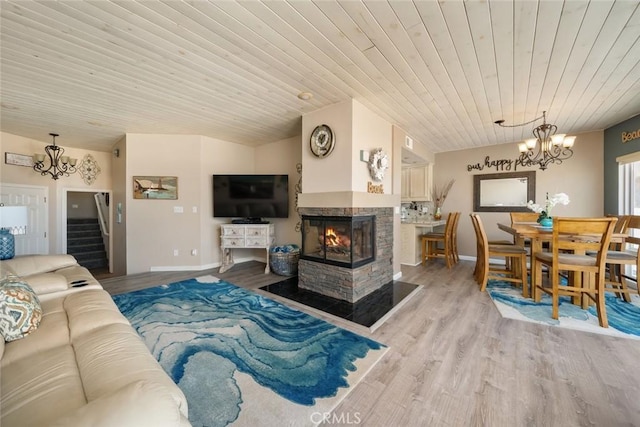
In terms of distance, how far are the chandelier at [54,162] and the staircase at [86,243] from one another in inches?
95.4

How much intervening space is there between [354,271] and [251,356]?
4.86ft

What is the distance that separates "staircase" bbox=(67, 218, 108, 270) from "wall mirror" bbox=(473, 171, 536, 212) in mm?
9197

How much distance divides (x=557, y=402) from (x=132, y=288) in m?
4.65

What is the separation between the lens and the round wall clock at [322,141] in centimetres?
310

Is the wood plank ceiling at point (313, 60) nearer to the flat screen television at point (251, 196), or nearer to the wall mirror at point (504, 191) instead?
the flat screen television at point (251, 196)

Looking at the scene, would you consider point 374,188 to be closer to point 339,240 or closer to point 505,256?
point 339,240

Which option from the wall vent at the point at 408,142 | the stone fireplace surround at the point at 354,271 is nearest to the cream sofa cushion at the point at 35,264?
the stone fireplace surround at the point at 354,271

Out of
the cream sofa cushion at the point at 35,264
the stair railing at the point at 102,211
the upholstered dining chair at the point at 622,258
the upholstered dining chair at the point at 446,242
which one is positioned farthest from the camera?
the stair railing at the point at 102,211

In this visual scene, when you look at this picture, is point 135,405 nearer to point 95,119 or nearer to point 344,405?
point 344,405

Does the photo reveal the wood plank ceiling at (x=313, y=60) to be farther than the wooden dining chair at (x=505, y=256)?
No

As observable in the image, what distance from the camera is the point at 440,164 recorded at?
5727 mm

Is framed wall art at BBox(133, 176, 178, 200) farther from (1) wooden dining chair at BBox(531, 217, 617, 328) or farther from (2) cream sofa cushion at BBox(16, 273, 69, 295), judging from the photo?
(1) wooden dining chair at BBox(531, 217, 617, 328)

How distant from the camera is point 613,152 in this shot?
393cm

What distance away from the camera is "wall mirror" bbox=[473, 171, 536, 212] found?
189 inches
